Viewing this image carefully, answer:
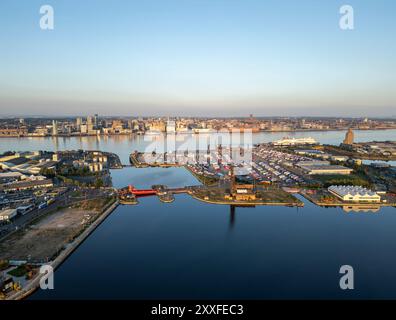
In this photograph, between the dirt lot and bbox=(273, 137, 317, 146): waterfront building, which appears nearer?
the dirt lot

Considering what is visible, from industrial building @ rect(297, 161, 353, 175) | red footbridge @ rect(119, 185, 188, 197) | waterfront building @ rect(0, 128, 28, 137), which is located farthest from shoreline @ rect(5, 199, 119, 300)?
waterfront building @ rect(0, 128, 28, 137)

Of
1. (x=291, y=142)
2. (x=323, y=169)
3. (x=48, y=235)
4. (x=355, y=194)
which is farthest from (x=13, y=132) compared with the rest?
(x=355, y=194)

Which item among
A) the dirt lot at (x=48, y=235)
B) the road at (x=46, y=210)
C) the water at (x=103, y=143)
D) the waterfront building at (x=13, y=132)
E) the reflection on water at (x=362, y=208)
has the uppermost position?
the waterfront building at (x=13, y=132)

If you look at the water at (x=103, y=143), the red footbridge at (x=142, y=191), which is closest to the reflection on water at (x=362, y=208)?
the red footbridge at (x=142, y=191)

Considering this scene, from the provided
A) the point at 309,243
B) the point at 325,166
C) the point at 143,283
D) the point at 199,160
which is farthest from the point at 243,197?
the point at 199,160

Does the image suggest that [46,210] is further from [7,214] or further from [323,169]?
[323,169]

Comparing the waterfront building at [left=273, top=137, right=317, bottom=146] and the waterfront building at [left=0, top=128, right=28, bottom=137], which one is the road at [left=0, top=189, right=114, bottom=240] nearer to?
the waterfront building at [left=273, top=137, right=317, bottom=146]

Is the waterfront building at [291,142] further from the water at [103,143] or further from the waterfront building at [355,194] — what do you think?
the waterfront building at [355,194]
